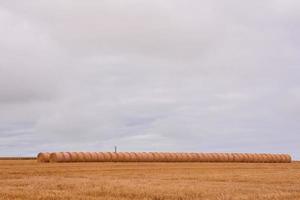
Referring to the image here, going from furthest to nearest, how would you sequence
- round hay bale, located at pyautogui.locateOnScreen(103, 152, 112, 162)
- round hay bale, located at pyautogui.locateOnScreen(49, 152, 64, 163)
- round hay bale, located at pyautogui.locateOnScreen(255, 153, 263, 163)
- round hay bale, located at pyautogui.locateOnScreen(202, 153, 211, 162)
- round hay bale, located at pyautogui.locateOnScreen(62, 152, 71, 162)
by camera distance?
round hay bale, located at pyautogui.locateOnScreen(255, 153, 263, 163)
round hay bale, located at pyautogui.locateOnScreen(202, 153, 211, 162)
round hay bale, located at pyautogui.locateOnScreen(103, 152, 112, 162)
round hay bale, located at pyautogui.locateOnScreen(62, 152, 71, 162)
round hay bale, located at pyautogui.locateOnScreen(49, 152, 64, 163)

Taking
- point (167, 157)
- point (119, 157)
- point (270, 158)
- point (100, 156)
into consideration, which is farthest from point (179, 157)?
point (270, 158)

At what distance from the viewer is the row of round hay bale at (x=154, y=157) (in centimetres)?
4962

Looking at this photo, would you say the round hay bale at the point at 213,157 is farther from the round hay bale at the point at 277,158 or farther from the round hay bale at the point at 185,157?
the round hay bale at the point at 277,158

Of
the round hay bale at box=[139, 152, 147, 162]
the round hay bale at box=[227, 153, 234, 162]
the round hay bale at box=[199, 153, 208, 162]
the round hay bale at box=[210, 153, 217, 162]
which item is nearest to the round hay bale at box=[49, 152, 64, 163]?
the round hay bale at box=[139, 152, 147, 162]

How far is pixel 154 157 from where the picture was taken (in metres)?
56.9

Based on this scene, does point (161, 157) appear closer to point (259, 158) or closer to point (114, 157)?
point (114, 157)

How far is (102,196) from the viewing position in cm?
1669

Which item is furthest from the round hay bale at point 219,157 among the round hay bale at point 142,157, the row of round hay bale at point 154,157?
the round hay bale at point 142,157

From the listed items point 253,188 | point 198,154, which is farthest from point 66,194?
point 198,154

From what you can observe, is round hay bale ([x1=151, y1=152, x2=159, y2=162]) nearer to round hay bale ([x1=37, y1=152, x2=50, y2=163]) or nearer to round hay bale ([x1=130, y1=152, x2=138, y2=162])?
round hay bale ([x1=130, y1=152, x2=138, y2=162])

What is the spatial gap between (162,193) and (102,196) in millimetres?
1895

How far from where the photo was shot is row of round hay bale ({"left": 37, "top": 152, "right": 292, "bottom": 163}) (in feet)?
163

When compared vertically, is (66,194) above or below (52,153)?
below

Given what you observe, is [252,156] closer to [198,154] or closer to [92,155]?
[198,154]
